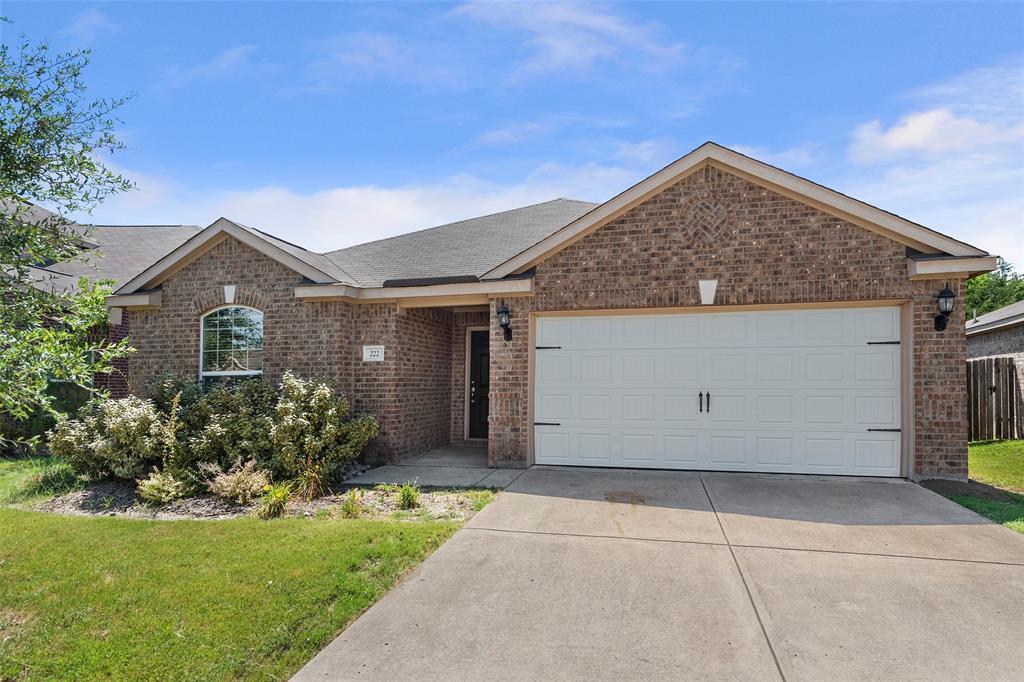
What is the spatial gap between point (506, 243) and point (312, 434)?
5.43 metres

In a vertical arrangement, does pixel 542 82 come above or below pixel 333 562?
above

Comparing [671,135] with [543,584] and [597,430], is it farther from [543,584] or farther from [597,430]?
[543,584]

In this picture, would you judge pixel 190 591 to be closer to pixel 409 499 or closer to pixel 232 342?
pixel 409 499

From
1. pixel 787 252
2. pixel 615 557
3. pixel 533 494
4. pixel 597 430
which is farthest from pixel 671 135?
pixel 615 557

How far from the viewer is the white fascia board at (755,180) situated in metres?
7.66

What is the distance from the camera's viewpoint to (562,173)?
13531 mm

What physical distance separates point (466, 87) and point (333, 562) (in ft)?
25.1

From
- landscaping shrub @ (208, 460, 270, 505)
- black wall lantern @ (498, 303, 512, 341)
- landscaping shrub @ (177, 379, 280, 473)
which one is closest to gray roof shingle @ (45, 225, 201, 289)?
landscaping shrub @ (177, 379, 280, 473)

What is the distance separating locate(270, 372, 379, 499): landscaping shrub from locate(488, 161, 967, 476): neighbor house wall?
221 cm

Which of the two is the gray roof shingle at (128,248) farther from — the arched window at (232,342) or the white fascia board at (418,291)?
the white fascia board at (418,291)

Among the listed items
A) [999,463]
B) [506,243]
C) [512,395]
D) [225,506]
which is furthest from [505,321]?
[999,463]

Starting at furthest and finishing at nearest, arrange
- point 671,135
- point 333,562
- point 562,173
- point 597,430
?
point 562,173, point 671,135, point 597,430, point 333,562

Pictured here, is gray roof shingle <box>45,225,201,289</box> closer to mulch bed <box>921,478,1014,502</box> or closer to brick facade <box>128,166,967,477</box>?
brick facade <box>128,166,967,477</box>

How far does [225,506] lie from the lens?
7105mm
